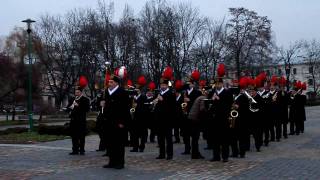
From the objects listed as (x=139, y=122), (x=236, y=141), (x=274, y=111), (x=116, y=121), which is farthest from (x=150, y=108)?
(x=116, y=121)

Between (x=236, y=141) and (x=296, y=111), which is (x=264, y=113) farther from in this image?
(x=296, y=111)

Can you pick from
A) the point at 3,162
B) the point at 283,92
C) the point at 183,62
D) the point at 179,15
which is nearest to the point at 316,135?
the point at 283,92

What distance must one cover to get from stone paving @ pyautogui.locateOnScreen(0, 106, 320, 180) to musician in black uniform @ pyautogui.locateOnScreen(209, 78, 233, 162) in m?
0.35

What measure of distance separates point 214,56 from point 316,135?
125 ft

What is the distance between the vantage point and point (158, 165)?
12.6 meters

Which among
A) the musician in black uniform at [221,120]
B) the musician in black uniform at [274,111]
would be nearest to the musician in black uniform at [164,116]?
the musician in black uniform at [221,120]

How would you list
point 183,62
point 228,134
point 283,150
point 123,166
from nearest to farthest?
point 123,166 → point 228,134 → point 283,150 → point 183,62

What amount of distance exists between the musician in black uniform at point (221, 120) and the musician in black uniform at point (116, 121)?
226 cm

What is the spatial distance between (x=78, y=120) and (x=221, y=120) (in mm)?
4344

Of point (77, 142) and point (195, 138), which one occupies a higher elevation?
point (195, 138)

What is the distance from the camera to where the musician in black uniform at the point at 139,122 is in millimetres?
16016

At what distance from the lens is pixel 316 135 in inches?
838

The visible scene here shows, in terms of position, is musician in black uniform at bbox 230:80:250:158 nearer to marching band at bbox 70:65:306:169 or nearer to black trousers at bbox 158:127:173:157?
marching band at bbox 70:65:306:169

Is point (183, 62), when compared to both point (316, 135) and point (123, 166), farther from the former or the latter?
point (123, 166)
